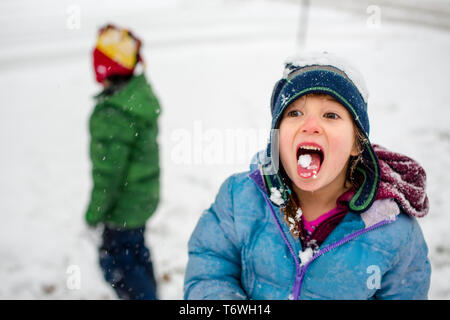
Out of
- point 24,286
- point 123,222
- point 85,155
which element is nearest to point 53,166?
point 85,155

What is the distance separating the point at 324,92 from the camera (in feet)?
4.52

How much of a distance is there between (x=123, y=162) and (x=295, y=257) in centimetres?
136

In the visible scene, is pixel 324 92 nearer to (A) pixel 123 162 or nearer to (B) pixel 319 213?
(B) pixel 319 213

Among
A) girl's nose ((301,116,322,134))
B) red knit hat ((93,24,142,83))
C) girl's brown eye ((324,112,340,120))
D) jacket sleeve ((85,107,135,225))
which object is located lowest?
jacket sleeve ((85,107,135,225))

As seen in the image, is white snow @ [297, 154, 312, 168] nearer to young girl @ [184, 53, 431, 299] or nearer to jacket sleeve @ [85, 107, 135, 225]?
young girl @ [184, 53, 431, 299]

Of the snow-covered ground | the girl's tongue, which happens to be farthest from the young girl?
the snow-covered ground

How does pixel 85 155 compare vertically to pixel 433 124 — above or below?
below

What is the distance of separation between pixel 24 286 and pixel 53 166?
82.2 inches

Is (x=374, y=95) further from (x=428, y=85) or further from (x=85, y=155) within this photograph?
(x=85, y=155)

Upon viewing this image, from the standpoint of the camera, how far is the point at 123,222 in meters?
2.41

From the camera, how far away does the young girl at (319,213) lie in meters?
1.41

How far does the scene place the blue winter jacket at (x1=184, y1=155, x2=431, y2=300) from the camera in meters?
1.43

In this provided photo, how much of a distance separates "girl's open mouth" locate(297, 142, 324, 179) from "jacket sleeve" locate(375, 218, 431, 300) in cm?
50

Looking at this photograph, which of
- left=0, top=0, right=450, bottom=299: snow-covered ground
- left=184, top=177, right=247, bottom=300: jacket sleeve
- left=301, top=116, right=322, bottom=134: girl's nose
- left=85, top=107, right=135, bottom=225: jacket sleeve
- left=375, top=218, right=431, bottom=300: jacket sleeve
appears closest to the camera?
left=301, top=116, right=322, bottom=134: girl's nose
